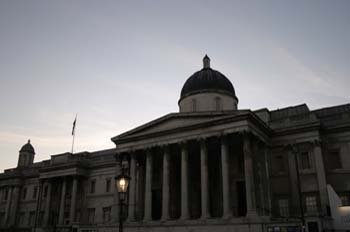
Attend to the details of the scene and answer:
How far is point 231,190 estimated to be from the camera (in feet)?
102

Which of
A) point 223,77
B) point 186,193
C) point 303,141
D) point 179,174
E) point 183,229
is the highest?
point 223,77

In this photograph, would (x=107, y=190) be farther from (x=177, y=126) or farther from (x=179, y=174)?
(x=177, y=126)

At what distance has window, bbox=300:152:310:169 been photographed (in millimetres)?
31422

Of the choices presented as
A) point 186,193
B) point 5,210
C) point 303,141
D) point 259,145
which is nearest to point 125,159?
point 186,193

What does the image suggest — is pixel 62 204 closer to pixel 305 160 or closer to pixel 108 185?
pixel 108 185

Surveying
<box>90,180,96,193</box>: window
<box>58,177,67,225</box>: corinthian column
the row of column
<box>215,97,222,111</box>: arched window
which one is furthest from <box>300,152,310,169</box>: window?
<box>58,177,67,225</box>: corinthian column

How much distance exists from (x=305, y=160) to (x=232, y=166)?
7.07m

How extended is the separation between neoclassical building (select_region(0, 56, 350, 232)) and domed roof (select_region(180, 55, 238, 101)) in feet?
0.39

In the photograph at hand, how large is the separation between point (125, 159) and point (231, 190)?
12271mm

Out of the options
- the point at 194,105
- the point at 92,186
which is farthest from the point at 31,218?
the point at 194,105

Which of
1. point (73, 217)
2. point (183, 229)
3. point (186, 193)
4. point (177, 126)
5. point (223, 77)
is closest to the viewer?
point (183, 229)

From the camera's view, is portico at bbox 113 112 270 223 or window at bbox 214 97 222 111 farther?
window at bbox 214 97 222 111

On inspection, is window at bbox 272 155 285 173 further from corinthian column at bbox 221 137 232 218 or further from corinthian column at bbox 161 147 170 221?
corinthian column at bbox 161 147 170 221

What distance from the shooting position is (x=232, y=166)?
107 ft
